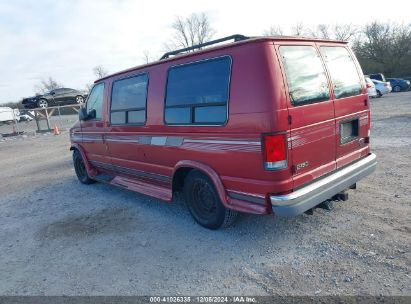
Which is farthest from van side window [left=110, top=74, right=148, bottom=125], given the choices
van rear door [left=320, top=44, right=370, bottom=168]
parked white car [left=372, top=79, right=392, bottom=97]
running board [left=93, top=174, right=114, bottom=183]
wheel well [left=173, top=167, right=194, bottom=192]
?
parked white car [left=372, top=79, right=392, bottom=97]

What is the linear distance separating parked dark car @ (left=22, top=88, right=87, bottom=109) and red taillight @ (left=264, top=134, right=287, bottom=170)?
87.9ft

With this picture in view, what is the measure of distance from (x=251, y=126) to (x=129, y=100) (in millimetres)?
2511

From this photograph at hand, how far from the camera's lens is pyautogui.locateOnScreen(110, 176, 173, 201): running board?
15.2 ft

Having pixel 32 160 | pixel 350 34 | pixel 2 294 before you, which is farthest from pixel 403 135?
pixel 350 34

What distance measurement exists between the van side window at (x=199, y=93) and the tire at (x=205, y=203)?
76cm

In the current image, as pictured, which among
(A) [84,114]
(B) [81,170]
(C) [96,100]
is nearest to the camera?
(C) [96,100]

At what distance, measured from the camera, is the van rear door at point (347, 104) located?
3879 mm

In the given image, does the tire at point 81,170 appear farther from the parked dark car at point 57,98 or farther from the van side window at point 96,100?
the parked dark car at point 57,98

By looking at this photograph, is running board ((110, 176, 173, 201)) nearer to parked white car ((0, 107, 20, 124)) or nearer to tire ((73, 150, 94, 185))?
tire ((73, 150, 94, 185))

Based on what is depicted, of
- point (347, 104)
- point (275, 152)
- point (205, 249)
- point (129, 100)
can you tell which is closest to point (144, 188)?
point (129, 100)

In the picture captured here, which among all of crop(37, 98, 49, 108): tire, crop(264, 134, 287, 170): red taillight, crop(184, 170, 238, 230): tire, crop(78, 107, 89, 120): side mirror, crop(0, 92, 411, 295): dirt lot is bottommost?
crop(0, 92, 411, 295): dirt lot

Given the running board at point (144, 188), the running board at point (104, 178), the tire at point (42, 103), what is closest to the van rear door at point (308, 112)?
the running board at point (144, 188)

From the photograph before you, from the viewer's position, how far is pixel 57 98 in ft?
91.9

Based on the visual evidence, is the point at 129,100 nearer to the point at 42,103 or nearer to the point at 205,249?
the point at 205,249
